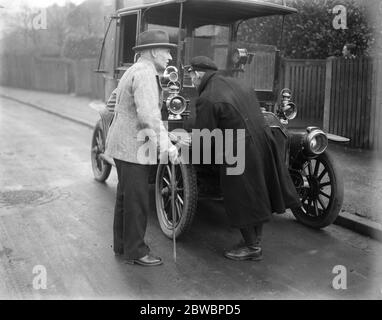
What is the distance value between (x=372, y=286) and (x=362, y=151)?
561 cm

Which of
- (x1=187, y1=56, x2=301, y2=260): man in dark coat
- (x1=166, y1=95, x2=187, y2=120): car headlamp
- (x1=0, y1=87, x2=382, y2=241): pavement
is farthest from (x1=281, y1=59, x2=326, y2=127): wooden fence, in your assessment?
(x1=187, y1=56, x2=301, y2=260): man in dark coat

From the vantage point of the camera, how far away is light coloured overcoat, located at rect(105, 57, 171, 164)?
13.4 ft

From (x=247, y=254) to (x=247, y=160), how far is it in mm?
875

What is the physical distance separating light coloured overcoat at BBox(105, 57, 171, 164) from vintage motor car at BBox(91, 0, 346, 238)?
525 millimetres

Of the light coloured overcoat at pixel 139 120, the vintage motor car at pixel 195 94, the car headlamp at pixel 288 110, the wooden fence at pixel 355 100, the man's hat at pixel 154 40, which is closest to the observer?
the light coloured overcoat at pixel 139 120

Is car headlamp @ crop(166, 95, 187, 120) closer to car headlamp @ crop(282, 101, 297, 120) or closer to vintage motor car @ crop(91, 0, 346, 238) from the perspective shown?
vintage motor car @ crop(91, 0, 346, 238)

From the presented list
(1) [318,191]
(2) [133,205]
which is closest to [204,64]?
(2) [133,205]

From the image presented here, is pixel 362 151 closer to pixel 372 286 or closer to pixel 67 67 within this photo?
pixel 372 286

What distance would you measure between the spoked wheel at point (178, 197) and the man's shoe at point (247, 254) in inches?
20.5

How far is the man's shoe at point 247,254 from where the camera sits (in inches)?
177

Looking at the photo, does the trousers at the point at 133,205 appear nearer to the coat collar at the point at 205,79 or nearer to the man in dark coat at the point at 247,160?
the man in dark coat at the point at 247,160

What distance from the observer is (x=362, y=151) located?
917 centimetres

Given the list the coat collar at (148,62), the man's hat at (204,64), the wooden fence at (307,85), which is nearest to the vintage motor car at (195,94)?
the man's hat at (204,64)
